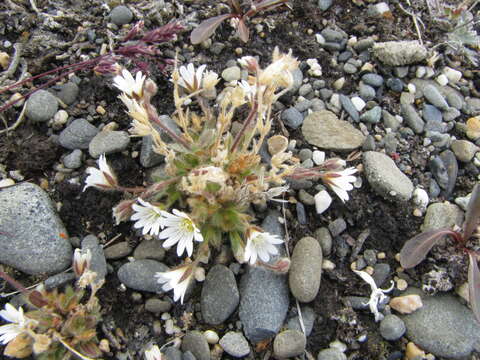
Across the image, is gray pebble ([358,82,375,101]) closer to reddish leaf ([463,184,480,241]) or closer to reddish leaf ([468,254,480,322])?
reddish leaf ([463,184,480,241])

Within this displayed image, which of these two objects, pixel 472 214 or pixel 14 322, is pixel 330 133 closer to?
pixel 472 214

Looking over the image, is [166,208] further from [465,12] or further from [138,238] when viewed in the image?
[465,12]

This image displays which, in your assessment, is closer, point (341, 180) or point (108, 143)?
point (341, 180)

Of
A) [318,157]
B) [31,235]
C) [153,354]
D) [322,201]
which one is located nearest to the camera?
[153,354]

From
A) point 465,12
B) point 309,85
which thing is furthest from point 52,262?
point 465,12

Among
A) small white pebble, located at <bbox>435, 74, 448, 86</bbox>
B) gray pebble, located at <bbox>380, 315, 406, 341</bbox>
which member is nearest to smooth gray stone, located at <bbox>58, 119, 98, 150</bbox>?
gray pebble, located at <bbox>380, 315, 406, 341</bbox>

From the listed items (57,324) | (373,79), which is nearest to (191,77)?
(373,79)

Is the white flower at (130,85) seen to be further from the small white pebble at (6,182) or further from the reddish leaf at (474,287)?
the reddish leaf at (474,287)
